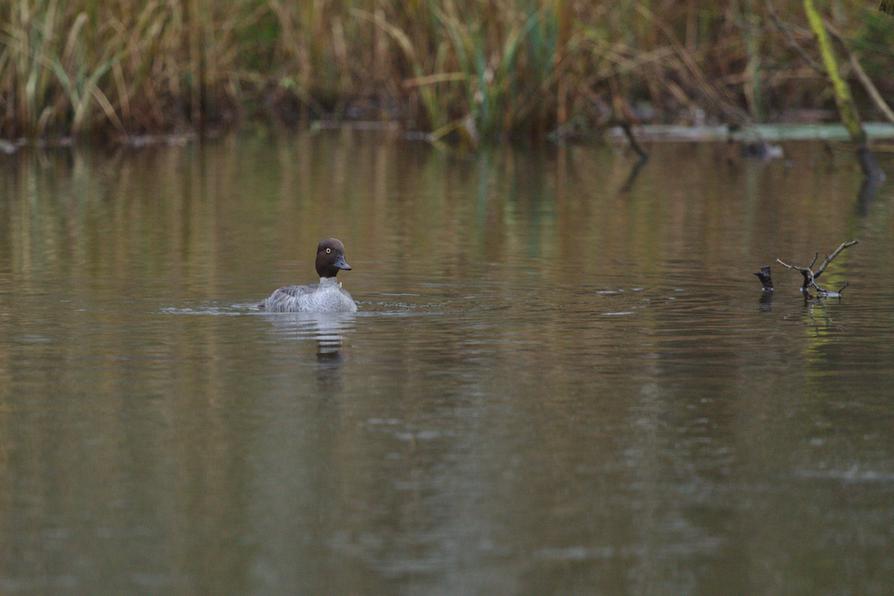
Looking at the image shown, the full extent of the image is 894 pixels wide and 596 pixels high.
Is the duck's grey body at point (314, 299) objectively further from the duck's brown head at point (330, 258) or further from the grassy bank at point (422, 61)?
the grassy bank at point (422, 61)

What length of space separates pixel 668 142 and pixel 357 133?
172 inches

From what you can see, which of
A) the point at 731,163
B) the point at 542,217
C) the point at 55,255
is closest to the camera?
the point at 55,255

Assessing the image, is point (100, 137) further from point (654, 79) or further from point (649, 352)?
point (649, 352)

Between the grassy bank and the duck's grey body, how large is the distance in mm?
9862

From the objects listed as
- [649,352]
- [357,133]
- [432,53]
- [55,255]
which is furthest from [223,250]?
[357,133]

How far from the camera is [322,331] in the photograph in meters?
10.4

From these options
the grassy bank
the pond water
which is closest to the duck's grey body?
the pond water

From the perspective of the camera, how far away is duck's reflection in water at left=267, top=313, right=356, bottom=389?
9.19m

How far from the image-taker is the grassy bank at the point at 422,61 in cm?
2266

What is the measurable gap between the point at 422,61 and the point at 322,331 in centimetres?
1468

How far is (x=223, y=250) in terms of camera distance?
575 inches

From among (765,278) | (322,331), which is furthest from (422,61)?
(322,331)

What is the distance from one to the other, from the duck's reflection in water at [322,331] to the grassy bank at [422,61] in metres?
10.1

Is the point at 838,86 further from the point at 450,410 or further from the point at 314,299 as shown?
the point at 450,410
